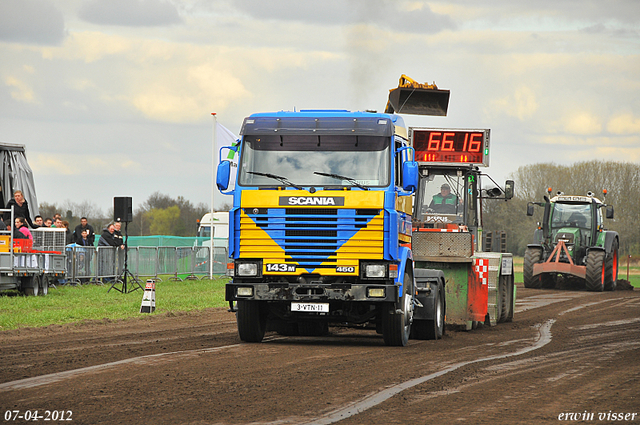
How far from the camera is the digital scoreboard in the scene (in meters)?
17.0

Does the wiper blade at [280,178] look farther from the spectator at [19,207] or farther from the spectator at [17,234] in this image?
the spectator at [19,207]

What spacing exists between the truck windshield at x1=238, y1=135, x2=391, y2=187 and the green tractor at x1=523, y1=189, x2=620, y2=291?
69.1ft

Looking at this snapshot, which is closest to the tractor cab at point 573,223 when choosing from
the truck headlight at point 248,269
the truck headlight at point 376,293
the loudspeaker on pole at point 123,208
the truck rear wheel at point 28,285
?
the loudspeaker on pole at point 123,208

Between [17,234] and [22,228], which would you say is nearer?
A: [17,234]

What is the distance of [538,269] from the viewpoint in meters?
33.1

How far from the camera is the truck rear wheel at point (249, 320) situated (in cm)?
1278

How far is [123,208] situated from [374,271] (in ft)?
46.9

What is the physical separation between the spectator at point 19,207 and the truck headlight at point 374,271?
44.1 feet

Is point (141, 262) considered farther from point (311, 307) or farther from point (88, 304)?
point (311, 307)

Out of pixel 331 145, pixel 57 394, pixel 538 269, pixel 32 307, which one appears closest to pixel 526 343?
pixel 331 145

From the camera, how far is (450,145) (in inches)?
675

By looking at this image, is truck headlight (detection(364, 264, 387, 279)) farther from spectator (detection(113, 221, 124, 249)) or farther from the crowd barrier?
spectator (detection(113, 221, 124, 249))

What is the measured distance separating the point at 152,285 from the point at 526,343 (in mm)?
8563

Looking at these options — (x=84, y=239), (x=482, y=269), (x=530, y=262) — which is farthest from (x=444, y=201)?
(x=530, y=262)
